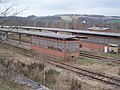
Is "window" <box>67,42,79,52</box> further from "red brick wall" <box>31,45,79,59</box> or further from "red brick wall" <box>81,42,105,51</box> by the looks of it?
"red brick wall" <box>81,42,105,51</box>

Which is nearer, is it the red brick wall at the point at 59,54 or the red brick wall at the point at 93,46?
the red brick wall at the point at 59,54

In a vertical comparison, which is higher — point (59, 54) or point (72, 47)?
point (72, 47)

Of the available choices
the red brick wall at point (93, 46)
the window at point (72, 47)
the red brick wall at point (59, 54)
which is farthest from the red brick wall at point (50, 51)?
the red brick wall at point (93, 46)

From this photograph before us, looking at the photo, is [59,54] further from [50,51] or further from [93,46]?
[93,46]

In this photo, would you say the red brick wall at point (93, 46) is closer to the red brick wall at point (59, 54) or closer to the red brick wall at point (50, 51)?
the red brick wall at point (59, 54)

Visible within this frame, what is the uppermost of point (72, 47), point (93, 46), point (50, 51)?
point (72, 47)

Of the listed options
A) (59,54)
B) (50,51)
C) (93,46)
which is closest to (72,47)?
(59,54)

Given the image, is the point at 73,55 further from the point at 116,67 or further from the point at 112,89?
the point at 112,89

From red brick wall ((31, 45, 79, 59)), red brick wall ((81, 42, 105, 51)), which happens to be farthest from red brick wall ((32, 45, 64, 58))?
red brick wall ((81, 42, 105, 51))

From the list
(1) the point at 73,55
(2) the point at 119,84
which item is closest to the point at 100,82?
(2) the point at 119,84

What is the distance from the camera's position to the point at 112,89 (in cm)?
1378

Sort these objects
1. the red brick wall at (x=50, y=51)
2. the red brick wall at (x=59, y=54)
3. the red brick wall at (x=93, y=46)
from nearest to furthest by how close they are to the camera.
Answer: the red brick wall at (x=59, y=54)
the red brick wall at (x=50, y=51)
the red brick wall at (x=93, y=46)

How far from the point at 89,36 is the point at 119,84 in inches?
774

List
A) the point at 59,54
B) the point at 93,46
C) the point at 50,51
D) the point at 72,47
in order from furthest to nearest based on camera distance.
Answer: the point at 93,46
the point at 50,51
the point at 59,54
the point at 72,47
